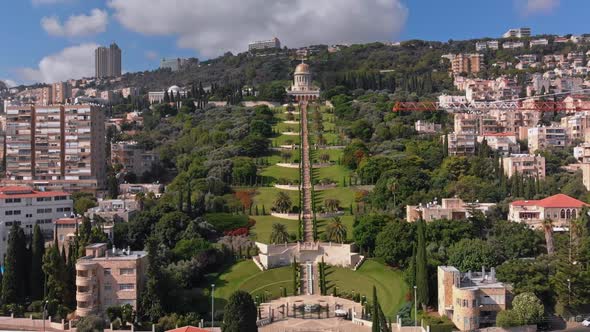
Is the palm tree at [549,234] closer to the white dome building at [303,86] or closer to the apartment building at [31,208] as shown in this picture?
the apartment building at [31,208]

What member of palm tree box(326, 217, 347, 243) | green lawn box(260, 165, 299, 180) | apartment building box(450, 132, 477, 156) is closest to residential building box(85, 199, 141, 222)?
palm tree box(326, 217, 347, 243)

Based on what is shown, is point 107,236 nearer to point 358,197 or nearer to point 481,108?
point 358,197

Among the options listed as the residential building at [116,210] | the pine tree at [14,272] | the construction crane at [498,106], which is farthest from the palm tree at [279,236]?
the construction crane at [498,106]

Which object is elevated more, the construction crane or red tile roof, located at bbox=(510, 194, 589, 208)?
the construction crane

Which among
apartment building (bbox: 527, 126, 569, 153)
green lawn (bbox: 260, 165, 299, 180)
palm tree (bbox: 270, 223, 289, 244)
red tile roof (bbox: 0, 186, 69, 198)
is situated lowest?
palm tree (bbox: 270, 223, 289, 244)

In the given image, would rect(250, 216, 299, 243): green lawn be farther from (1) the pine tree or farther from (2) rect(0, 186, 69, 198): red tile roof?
(1) the pine tree

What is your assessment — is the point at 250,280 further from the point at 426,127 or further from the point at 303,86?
the point at 303,86

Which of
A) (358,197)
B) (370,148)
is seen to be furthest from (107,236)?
(370,148)
